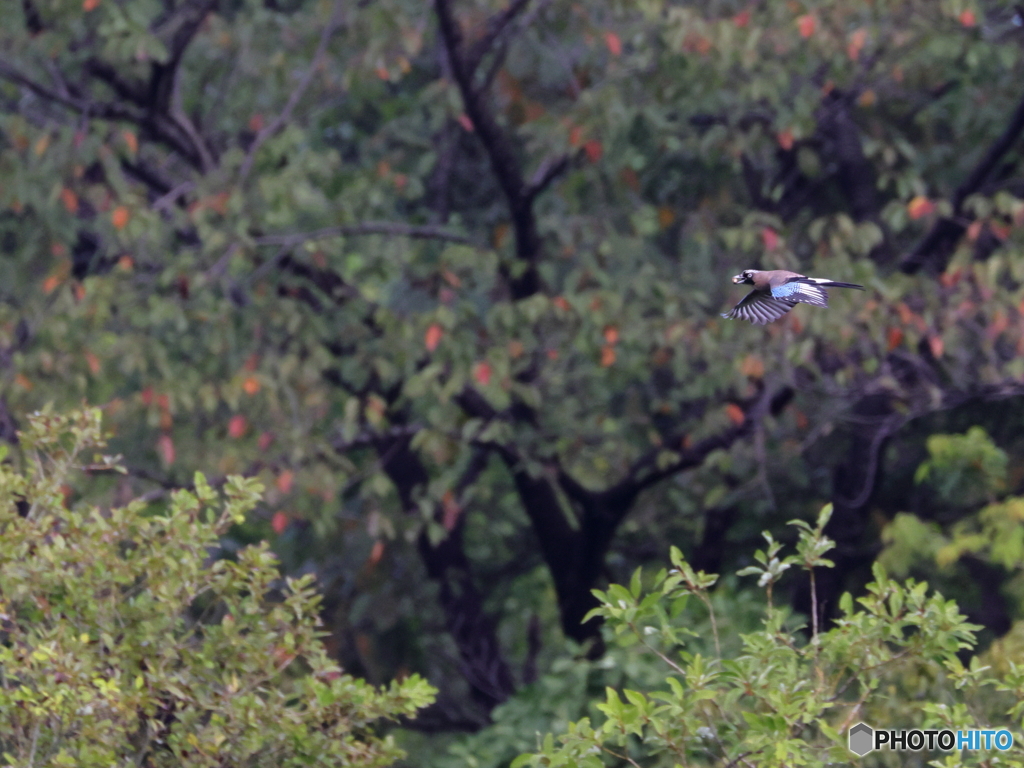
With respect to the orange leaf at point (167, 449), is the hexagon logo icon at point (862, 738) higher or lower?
lower

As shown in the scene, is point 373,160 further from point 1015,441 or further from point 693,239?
point 1015,441

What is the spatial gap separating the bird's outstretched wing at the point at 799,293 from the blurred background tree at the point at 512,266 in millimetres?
1670

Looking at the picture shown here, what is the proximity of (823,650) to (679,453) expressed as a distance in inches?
149

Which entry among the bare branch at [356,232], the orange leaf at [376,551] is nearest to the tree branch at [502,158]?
the bare branch at [356,232]

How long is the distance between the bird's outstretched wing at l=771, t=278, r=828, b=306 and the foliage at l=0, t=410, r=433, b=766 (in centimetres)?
206

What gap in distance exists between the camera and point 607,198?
27.5 feet

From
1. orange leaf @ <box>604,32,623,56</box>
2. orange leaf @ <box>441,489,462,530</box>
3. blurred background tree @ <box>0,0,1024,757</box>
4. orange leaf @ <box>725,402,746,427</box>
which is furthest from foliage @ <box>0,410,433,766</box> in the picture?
orange leaf @ <box>604,32,623,56</box>

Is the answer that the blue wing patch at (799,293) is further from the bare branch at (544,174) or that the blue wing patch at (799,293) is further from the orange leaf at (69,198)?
A: the orange leaf at (69,198)

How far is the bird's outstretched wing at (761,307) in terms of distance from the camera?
529cm

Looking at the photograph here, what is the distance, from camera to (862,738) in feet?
15.2

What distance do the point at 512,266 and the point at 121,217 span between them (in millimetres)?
2139

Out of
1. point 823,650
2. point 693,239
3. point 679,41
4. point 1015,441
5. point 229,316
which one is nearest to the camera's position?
point 823,650

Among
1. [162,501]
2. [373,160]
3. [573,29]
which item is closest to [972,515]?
[573,29]

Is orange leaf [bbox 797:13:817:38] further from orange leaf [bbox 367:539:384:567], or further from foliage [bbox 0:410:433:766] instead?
foliage [bbox 0:410:433:766]
